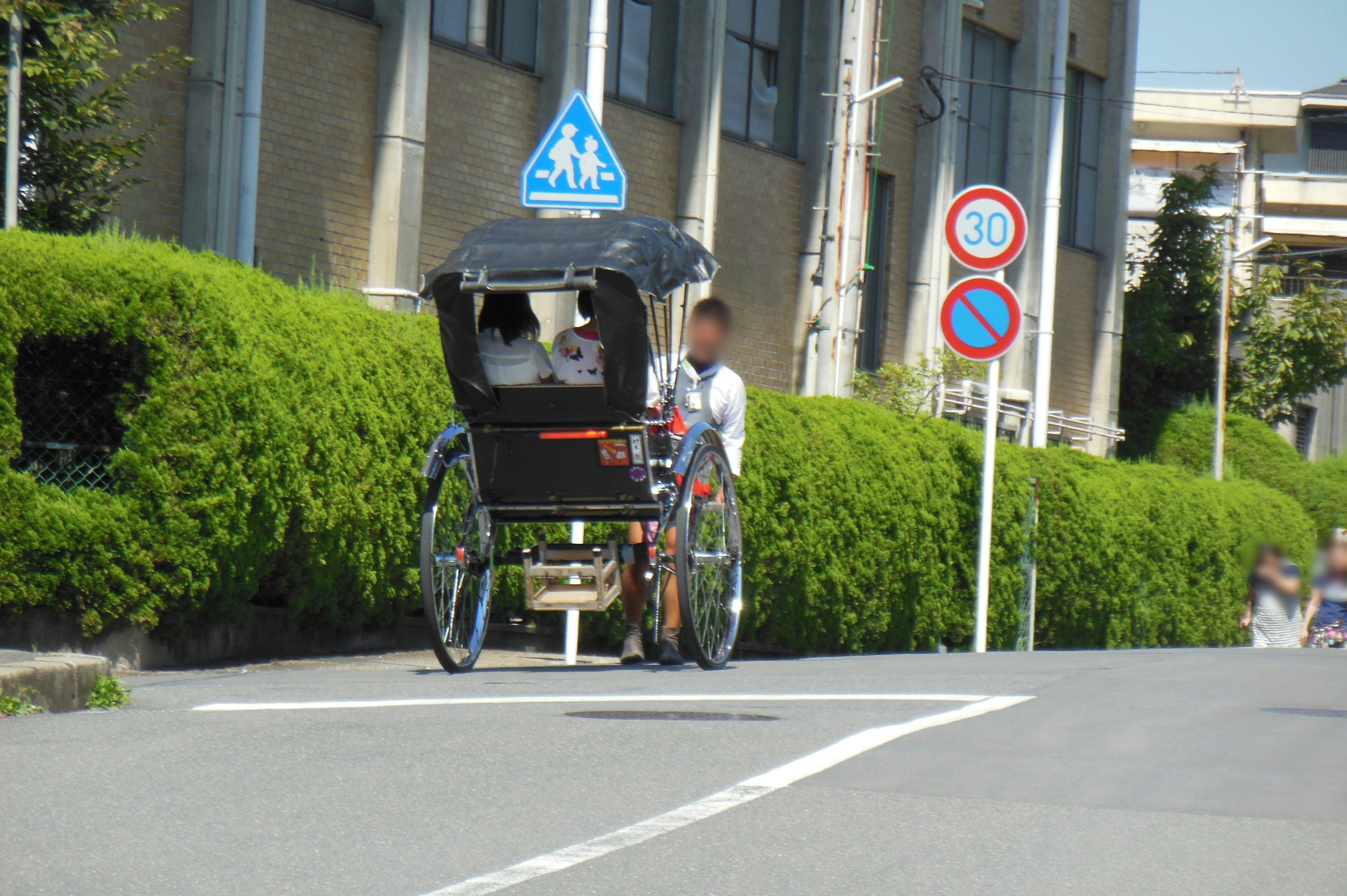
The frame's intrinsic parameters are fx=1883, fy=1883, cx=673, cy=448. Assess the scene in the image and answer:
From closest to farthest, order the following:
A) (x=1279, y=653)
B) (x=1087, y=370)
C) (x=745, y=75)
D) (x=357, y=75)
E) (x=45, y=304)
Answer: (x=45, y=304) → (x=1279, y=653) → (x=357, y=75) → (x=745, y=75) → (x=1087, y=370)

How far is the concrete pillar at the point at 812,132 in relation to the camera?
25.2 m

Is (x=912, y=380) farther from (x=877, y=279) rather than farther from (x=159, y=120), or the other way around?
(x=159, y=120)

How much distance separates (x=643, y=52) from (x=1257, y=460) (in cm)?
2552

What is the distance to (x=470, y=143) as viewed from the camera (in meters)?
19.6

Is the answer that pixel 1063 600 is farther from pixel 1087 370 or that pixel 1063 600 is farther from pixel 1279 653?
pixel 1087 370

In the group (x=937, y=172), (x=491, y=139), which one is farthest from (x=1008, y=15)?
(x=491, y=139)

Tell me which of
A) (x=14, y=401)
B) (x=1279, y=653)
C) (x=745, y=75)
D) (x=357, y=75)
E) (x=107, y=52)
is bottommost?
(x=1279, y=653)

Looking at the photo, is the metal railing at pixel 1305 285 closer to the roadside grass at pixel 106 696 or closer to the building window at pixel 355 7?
the building window at pixel 355 7

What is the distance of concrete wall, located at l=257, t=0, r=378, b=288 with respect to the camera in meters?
Result: 17.2

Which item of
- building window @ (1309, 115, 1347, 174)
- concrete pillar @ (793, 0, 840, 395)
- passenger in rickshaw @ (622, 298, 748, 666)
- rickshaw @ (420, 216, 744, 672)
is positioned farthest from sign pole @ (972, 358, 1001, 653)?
building window @ (1309, 115, 1347, 174)

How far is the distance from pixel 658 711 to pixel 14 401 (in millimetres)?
3631

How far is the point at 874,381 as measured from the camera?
2686 cm

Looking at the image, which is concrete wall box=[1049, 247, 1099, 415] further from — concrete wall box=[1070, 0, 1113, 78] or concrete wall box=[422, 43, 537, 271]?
concrete wall box=[422, 43, 537, 271]

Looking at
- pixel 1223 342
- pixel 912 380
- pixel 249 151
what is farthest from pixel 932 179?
pixel 1223 342
